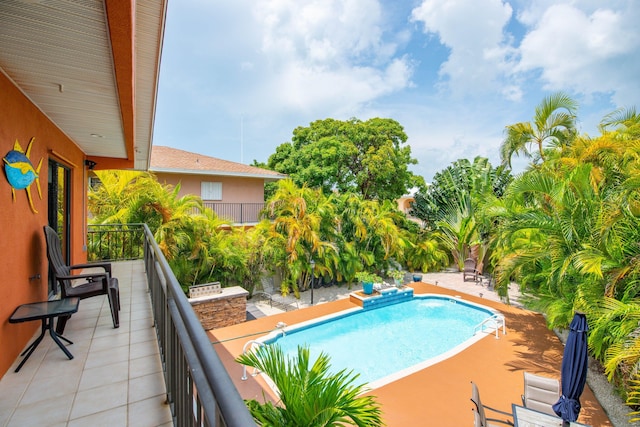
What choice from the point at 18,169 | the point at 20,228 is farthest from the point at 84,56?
the point at 20,228

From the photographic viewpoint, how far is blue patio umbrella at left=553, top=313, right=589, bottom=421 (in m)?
5.04

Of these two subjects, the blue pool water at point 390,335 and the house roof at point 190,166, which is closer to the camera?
the blue pool water at point 390,335

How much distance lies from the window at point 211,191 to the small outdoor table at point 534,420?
16561 mm

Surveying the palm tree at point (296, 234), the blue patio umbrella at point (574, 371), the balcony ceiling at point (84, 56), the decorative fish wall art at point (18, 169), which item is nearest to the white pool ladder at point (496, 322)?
the blue patio umbrella at point (574, 371)

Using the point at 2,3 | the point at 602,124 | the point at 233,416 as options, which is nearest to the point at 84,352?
the point at 2,3

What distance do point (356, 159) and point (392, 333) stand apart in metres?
14.5

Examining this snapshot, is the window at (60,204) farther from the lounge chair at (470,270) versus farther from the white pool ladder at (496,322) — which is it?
the lounge chair at (470,270)

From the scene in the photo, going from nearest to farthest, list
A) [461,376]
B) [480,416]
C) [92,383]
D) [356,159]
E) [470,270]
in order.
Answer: [92,383] → [480,416] → [461,376] → [470,270] → [356,159]

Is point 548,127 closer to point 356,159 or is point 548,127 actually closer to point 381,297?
point 381,297

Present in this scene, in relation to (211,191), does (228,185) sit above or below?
above

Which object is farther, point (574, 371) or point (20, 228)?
point (574, 371)

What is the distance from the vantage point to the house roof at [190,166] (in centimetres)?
1590

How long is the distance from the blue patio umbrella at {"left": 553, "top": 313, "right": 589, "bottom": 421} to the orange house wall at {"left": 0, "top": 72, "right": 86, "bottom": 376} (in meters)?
7.90

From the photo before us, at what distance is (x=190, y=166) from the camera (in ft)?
55.3
